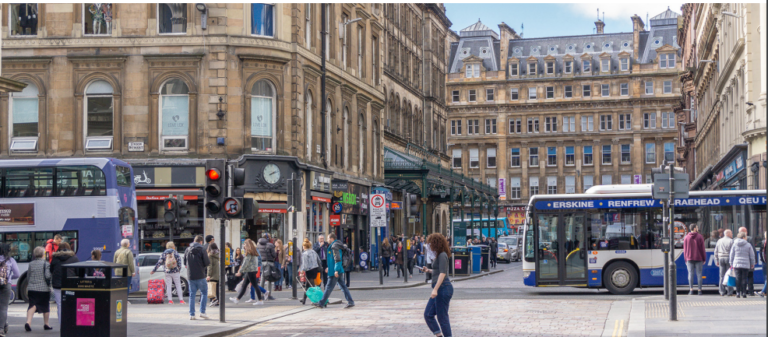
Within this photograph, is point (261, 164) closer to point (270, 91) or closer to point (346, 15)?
point (270, 91)

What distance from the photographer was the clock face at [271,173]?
34.7m

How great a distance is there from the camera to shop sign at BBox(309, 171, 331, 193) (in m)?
37.5

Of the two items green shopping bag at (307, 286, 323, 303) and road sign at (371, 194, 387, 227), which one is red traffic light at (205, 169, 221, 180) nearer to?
green shopping bag at (307, 286, 323, 303)

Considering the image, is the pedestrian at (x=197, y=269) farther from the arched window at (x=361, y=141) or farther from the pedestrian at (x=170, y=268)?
the arched window at (x=361, y=141)

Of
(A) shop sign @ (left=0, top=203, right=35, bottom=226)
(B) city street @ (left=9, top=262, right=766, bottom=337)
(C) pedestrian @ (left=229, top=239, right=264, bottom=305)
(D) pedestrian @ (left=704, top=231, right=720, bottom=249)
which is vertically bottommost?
(B) city street @ (left=9, top=262, right=766, bottom=337)

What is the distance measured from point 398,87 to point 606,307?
38658mm

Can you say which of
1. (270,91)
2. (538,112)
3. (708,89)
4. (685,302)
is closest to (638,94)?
(538,112)

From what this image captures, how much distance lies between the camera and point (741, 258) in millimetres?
21953

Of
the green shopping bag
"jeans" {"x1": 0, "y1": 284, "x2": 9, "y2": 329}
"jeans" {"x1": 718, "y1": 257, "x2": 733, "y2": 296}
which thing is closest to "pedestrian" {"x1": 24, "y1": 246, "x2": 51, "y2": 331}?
"jeans" {"x1": 0, "y1": 284, "x2": 9, "y2": 329}

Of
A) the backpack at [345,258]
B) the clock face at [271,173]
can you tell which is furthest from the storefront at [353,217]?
the backpack at [345,258]

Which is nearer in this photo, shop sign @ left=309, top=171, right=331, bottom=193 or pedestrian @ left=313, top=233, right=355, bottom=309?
pedestrian @ left=313, top=233, right=355, bottom=309

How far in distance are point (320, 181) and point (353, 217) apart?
6395 mm

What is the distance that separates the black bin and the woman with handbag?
16.2m

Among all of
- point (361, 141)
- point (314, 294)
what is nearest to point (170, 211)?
point (314, 294)
